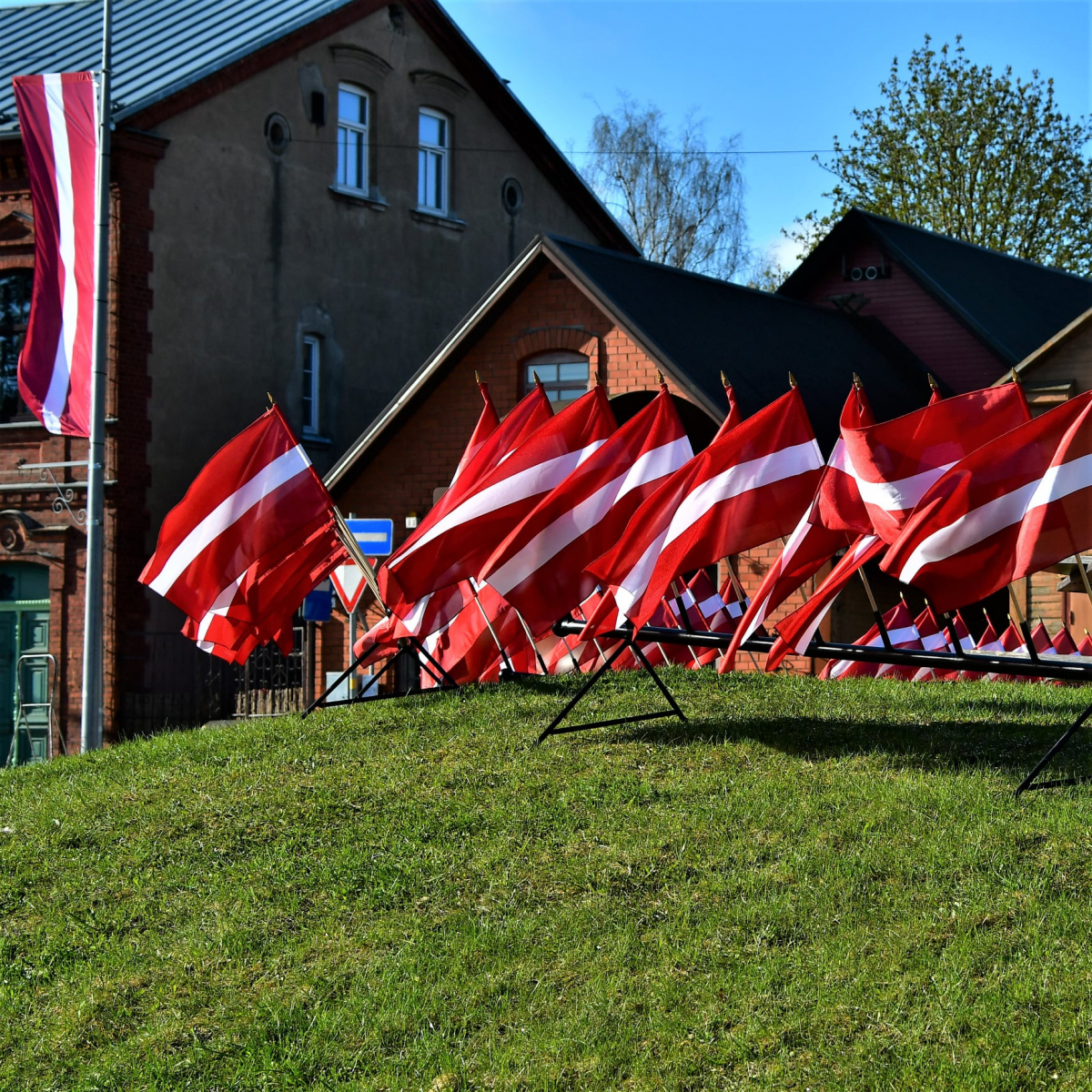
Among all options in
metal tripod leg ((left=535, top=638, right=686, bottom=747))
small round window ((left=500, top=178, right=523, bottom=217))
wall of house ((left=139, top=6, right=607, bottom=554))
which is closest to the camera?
metal tripod leg ((left=535, top=638, right=686, bottom=747))

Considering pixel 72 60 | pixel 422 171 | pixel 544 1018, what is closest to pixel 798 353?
pixel 422 171

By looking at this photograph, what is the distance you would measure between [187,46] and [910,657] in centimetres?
1839

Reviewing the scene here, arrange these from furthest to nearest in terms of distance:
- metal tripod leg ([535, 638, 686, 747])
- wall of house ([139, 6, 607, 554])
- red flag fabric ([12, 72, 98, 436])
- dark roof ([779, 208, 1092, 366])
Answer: dark roof ([779, 208, 1092, 366]) → wall of house ([139, 6, 607, 554]) → red flag fabric ([12, 72, 98, 436]) → metal tripod leg ([535, 638, 686, 747])

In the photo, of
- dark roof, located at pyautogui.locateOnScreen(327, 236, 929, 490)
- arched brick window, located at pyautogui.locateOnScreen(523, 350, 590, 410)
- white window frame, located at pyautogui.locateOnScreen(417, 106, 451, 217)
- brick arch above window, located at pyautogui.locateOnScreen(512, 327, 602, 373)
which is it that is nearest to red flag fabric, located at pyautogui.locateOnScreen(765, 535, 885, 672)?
dark roof, located at pyautogui.locateOnScreen(327, 236, 929, 490)

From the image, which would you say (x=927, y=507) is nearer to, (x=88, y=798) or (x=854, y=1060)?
(x=854, y=1060)

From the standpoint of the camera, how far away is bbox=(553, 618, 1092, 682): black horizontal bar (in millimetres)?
8164

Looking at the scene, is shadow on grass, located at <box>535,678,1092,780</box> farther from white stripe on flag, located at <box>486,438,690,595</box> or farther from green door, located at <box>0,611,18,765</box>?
green door, located at <box>0,611,18,765</box>

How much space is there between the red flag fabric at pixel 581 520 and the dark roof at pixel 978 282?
14.8 meters

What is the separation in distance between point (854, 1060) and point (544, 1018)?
1.25 m

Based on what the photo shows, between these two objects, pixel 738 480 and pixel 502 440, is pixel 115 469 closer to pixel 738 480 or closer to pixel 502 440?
pixel 502 440

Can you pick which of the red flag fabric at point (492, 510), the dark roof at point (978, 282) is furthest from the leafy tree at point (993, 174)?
the red flag fabric at point (492, 510)

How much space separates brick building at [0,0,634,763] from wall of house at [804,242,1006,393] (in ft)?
19.8

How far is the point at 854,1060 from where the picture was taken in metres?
5.23

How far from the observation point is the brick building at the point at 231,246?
70.0 feet
